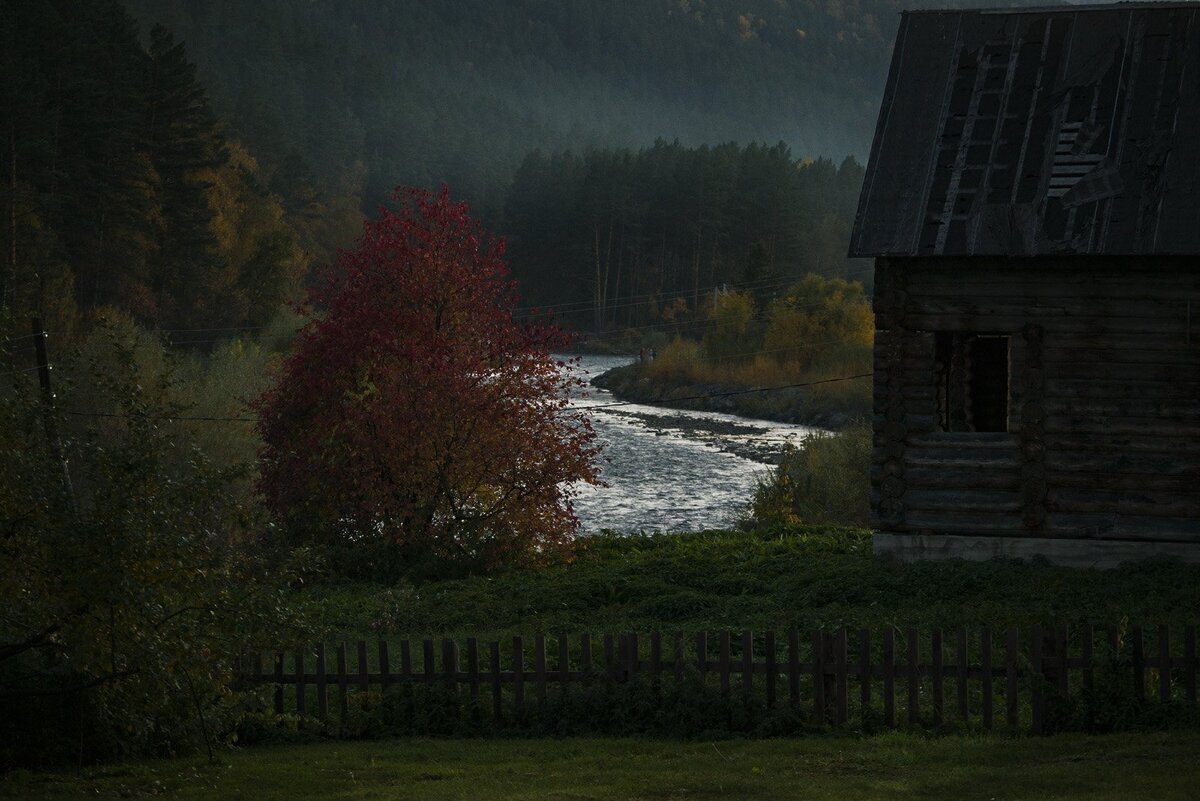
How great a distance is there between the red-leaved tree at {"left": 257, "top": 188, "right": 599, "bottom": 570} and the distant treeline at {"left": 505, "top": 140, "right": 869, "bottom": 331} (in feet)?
259

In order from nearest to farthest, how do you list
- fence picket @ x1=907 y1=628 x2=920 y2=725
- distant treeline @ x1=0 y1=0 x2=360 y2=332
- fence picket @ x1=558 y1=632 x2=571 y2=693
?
fence picket @ x1=907 y1=628 x2=920 y2=725
fence picket @ x1=558 y1=632 x2=571 y2=693
distant treeline @ x1=0 y1=0 x2=360 y2=332

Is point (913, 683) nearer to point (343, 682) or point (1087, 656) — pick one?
point (1087, 656)

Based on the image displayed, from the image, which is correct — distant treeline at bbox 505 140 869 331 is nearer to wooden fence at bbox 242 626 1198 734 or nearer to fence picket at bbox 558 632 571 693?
wooden fence at bbox 242 626 1198 734

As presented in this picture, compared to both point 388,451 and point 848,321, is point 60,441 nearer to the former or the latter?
point 388,451

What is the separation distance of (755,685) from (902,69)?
1173 cm

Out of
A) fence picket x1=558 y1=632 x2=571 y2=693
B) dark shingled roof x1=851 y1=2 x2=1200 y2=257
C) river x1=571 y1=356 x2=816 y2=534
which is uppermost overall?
dark shingled roof x1=851 y1=2 x2=1200 y2=257

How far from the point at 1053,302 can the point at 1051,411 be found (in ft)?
4.72

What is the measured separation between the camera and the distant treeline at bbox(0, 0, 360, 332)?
46281 mm

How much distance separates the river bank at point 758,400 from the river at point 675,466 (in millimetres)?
1349

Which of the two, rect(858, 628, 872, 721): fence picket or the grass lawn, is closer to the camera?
the grass lawn

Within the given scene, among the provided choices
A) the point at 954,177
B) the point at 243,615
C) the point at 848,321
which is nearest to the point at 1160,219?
the point at 954,177

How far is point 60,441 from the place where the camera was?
1094 cm

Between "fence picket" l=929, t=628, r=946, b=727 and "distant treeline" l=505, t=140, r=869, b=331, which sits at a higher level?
"distant treeline" l=505, t=140, r=869, b=331

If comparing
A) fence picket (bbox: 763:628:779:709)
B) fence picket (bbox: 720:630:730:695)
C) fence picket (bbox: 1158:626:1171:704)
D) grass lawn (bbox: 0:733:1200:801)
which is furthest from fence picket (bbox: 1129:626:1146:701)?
fence picket (bbox: 720:630:730:695)
